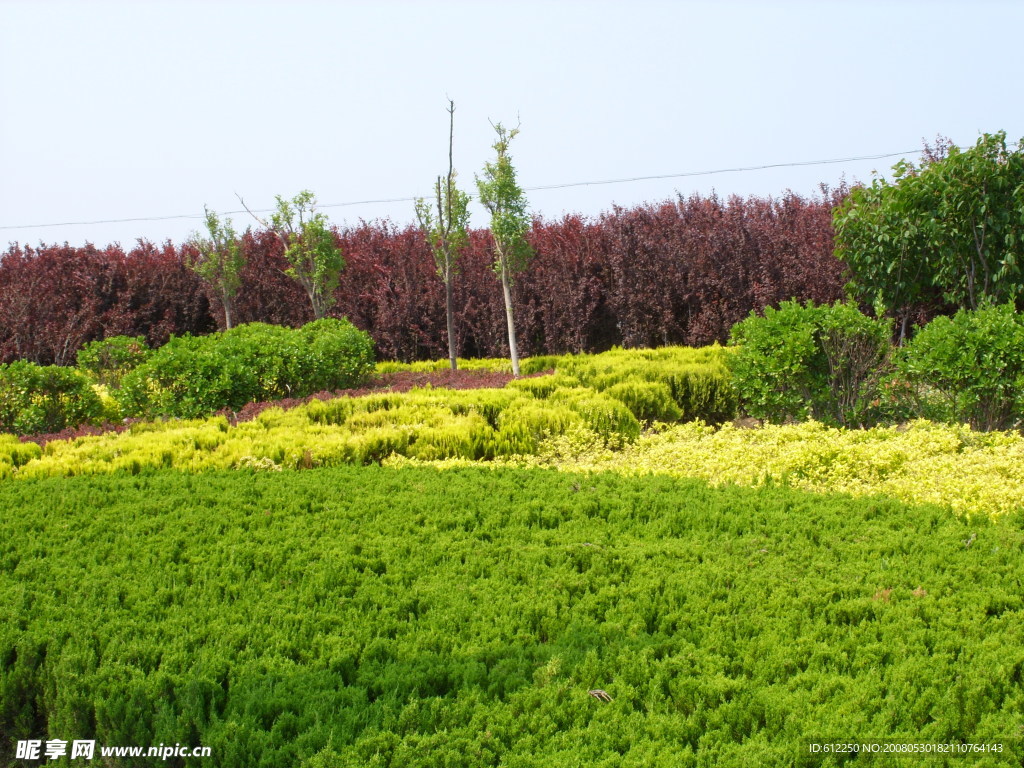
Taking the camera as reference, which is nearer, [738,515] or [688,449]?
[738,515]

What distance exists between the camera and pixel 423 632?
361 cm

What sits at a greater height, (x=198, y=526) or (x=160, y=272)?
(x=160, y=272)

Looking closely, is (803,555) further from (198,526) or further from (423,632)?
(198,526)

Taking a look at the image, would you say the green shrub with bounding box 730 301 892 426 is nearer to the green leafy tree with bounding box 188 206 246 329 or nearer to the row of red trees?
the row of red trees

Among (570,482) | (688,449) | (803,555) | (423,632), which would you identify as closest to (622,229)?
(688,449)

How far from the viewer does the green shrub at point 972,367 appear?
24.8 ft

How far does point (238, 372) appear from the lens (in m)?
9.45

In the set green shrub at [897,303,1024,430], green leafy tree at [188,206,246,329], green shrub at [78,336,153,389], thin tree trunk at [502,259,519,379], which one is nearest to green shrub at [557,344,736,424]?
thin tree trunk at [502,259,519,379]

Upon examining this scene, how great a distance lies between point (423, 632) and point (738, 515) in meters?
2.29

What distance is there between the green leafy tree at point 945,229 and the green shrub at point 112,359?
10.4m

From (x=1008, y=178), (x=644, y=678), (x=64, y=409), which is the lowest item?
(x=644, y=678)

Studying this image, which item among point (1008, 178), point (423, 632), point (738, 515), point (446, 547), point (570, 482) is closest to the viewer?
point (423, 632)

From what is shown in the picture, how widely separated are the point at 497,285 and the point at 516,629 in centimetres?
1407

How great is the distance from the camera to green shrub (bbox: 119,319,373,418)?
9.21 metres
